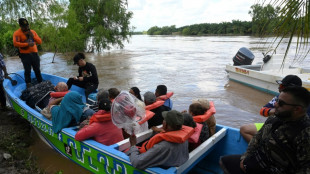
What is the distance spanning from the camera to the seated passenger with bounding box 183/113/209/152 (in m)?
2.27

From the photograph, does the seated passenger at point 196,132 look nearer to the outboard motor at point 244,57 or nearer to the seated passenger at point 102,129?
the seated passenger at point 102,129

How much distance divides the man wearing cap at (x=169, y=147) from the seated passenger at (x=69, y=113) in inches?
48.4

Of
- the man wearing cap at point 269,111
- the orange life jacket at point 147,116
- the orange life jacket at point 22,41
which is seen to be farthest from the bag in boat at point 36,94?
the man wearing cap at point 269,111

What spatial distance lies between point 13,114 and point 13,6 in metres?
2.73

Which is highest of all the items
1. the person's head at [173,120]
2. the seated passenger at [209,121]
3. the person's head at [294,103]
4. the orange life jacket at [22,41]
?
the orange life jacket at [22,41]

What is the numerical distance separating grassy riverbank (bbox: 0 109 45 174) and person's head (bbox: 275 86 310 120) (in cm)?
289

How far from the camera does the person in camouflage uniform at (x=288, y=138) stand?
150cm

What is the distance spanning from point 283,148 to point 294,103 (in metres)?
0.31

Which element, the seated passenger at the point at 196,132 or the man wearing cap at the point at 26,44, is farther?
the man wearing cap at the point at 26,44

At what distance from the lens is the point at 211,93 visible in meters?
7.54

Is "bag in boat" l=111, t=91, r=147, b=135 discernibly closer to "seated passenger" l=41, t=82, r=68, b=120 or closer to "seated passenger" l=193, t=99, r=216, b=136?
"seated passenger" l=193, t=99, r=216, b=136

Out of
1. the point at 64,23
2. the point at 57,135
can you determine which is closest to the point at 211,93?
the point at 57,135

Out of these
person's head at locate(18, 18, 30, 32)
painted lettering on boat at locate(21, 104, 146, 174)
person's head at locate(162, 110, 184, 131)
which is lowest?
painted lettering on boat at locate(21, 104, 146, 174)

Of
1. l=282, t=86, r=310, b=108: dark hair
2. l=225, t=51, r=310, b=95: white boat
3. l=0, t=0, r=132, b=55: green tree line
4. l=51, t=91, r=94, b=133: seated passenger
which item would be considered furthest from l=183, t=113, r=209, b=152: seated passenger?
l=0, t=0, r=132, b=55: green tree line
